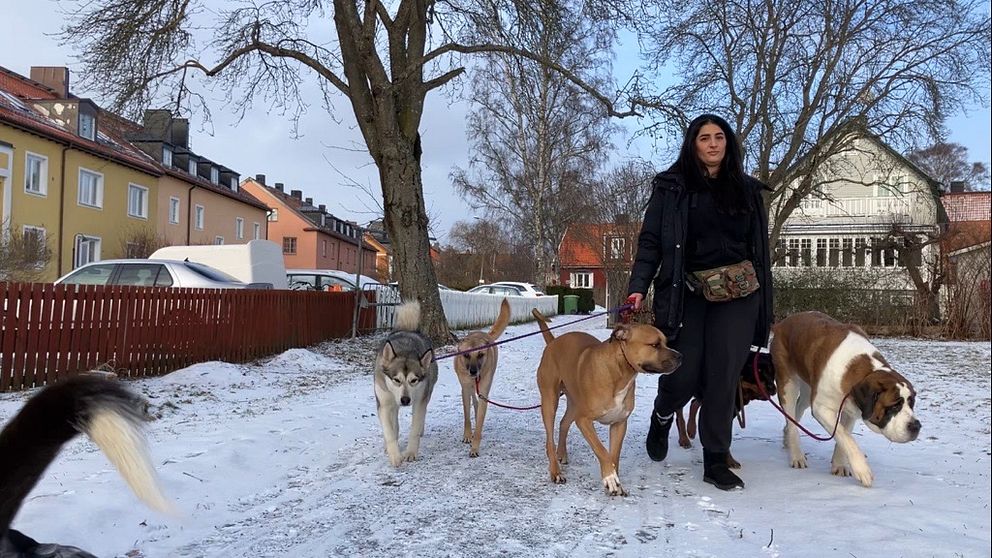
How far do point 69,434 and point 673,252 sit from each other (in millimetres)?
3761

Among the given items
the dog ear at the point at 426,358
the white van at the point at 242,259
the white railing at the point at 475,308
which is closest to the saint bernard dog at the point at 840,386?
the dog ear at the point at 426,358

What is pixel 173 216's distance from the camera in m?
37.1

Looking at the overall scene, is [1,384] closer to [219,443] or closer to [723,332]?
[219,443]

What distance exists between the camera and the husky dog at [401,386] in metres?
5.20

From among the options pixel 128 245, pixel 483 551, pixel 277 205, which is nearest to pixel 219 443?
pixel 483 551

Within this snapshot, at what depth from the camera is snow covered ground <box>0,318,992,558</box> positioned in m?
3.36

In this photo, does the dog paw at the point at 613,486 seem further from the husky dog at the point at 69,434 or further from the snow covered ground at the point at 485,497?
the husky dog at the point at 69,434

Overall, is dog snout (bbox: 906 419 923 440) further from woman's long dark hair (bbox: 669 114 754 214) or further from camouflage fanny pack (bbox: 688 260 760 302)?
woman's long dark hair (bbox: 669 114 754 214)

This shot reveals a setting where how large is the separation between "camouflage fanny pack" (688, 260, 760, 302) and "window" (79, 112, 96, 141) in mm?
32184

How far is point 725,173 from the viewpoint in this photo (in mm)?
4621

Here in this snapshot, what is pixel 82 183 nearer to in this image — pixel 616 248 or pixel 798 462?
pixel 616 248

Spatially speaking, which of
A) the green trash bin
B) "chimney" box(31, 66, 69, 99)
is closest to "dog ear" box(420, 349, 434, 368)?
the green trash bin

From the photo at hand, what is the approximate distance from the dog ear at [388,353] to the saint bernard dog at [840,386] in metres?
3.07

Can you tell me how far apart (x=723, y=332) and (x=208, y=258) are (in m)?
12.9
